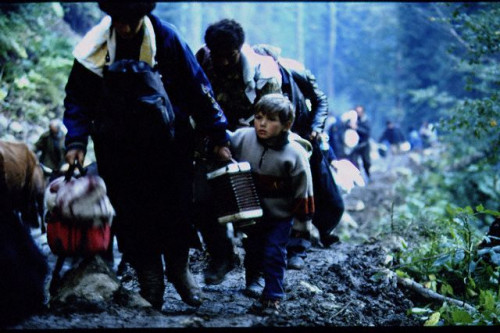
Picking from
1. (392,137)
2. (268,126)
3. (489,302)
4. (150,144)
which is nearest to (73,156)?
(150,144)

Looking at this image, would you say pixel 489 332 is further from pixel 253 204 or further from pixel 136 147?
pixel 136 147

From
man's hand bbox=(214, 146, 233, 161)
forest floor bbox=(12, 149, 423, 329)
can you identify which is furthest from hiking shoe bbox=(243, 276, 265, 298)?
man's hand bbox=(214, 146, 233, 161)

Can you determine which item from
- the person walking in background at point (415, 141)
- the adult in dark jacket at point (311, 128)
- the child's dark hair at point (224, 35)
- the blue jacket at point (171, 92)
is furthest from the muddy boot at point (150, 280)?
the person walking in background at point (415, 141)

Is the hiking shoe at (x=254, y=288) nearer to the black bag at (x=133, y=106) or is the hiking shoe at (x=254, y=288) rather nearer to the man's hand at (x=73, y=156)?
the black bag at (x=133, y=106)

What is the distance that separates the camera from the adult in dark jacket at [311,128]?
18.4 feet

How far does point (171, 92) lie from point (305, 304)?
7.52ft

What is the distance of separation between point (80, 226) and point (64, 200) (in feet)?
0.71

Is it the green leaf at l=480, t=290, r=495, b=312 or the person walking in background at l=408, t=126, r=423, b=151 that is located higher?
the green leaf at l=480, t=290, r=495, b=312

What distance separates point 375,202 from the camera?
52.0ft

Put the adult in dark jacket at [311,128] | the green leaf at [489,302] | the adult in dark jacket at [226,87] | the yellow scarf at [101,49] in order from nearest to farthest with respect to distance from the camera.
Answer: the yellow scarf at [101,49], the adult in dark jacket at [226,87], the green leaf at [489,302], the adult in dark jacket at [311,128]

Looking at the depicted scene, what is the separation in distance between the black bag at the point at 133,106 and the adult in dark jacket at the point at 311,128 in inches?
87.4

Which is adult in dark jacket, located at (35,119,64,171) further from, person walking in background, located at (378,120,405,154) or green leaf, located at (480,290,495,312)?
person walking in background, located at (378,120,405,154)

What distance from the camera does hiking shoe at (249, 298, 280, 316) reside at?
163 inches

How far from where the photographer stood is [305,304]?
4688mm
